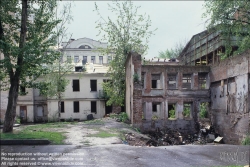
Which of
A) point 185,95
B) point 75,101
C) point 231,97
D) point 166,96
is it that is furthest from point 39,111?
point 231,97

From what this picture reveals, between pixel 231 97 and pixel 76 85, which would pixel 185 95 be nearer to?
pixel 231 97

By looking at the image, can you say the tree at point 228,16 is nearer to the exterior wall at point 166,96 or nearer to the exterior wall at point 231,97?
the exterior wall at point 231,97

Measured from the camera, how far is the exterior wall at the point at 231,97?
16317mm

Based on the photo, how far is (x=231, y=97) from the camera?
1820cm

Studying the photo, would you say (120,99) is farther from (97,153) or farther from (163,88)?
(97,153)

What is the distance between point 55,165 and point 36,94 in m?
27.6

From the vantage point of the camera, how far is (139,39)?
28922mm

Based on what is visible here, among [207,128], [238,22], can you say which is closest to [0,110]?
[207,128]

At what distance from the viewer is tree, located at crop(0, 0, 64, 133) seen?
13.5 m

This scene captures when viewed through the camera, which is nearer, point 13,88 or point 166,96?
point 13,88

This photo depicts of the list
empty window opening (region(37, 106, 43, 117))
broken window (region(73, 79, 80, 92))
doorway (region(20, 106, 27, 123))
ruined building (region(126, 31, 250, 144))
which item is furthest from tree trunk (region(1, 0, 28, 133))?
empty window opening (region(37, 106, 43, 117))

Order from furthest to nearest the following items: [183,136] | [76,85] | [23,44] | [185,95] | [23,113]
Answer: [76,85]
[23,113]
[185,95]
[183,136]
[23,44]

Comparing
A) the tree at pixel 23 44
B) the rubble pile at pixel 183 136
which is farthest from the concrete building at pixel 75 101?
the tree at pixel 23 44

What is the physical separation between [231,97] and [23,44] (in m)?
13.7
